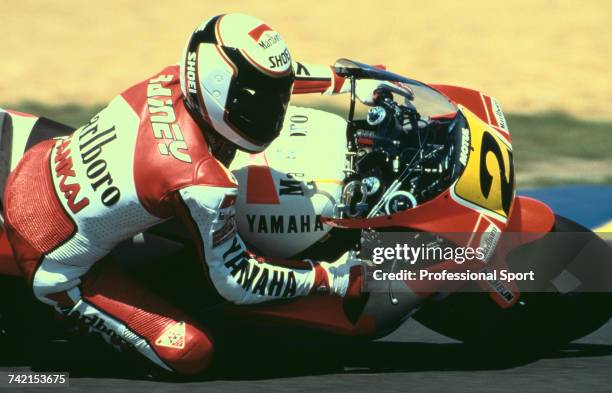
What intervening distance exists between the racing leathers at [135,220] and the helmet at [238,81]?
0.12m

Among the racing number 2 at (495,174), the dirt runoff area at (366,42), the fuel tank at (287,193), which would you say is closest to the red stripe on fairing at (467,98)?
the racing number 2 at (495,174)

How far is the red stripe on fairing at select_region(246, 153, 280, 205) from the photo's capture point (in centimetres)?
544

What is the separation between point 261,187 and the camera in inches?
215

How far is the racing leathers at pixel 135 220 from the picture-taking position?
5074 millimetres

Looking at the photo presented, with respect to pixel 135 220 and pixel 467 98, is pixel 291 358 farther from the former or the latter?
pixel 467 98

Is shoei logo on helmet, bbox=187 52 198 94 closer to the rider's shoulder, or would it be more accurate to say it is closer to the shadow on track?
the rider's shoulder

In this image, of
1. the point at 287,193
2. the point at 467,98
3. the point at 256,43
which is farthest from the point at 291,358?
the point at 256,43

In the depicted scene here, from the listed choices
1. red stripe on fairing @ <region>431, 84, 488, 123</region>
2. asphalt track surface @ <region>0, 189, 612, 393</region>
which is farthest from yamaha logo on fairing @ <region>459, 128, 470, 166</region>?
asphalt track surface @ <region>0, 189, 612, 393</region>

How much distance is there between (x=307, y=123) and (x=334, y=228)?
0.48 metres

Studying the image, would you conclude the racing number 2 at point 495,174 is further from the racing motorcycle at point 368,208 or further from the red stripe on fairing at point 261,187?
the red stripe on fairing at point 261,187

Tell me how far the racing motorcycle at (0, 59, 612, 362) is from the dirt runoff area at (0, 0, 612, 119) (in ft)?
18.0

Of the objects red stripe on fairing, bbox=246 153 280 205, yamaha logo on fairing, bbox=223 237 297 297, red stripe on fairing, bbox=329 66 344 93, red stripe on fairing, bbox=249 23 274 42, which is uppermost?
red stripe on fairing, bbox=249 23 274 42

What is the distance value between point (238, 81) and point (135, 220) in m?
0.68

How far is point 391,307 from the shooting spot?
551cm
